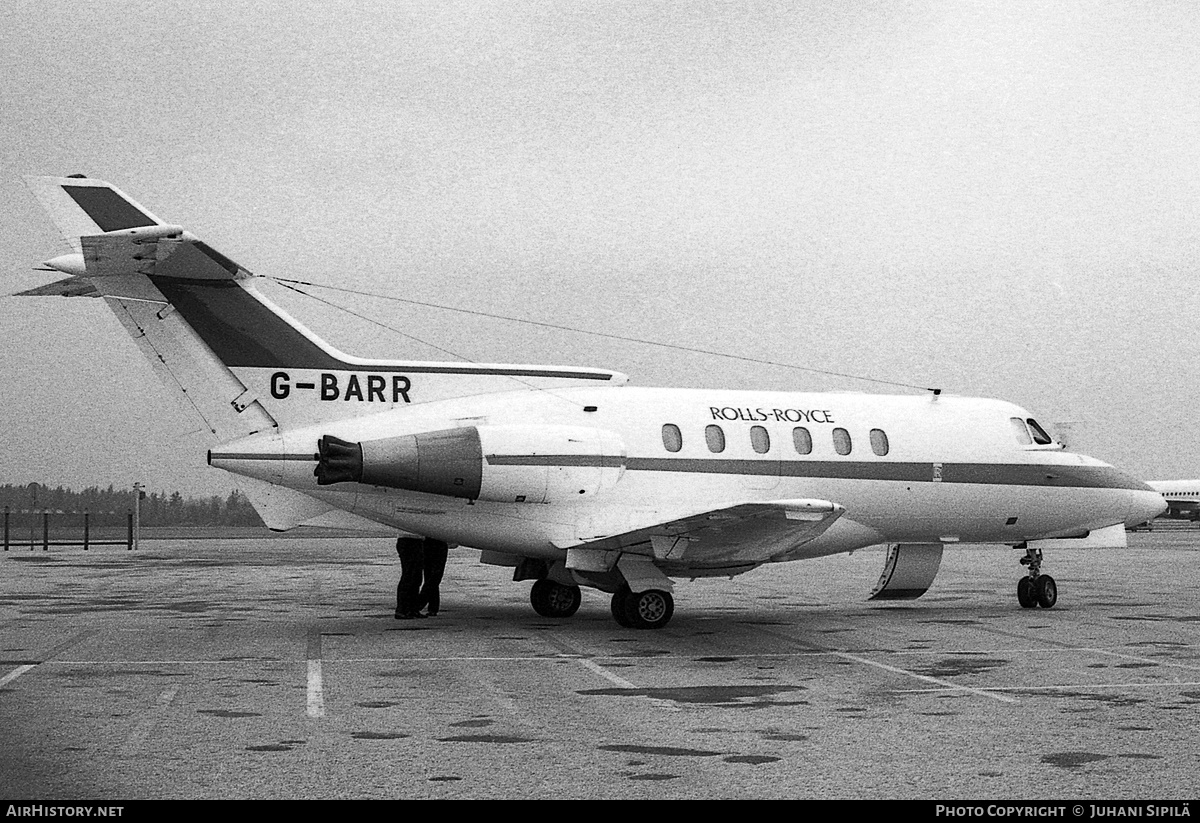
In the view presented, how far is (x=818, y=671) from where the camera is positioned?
1307cm

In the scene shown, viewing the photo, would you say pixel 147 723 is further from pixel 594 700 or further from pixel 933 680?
pixel 933 680

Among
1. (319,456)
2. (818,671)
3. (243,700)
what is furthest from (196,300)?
(818,671)

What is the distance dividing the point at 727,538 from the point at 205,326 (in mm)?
7009

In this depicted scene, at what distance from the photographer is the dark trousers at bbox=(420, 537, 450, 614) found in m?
17.8

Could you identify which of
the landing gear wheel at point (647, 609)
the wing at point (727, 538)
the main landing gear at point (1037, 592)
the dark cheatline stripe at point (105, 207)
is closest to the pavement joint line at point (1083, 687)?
the wing at point (727, 538)

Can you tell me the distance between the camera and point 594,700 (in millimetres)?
10992

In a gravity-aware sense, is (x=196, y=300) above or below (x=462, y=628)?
above

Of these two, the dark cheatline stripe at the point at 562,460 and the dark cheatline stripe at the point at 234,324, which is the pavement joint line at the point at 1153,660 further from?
the dark cheatline stripe at the point at 234,324

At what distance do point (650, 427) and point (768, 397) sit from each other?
2278mm

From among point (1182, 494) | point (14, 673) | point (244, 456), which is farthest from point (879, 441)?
point (1182, 494)

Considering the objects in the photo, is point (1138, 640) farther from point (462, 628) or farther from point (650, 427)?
point (462, 628)

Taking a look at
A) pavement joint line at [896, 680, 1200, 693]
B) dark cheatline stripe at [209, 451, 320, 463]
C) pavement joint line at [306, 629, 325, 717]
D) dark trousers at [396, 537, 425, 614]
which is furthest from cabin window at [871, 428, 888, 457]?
pavement joint line at [306, 629, 325, 717]

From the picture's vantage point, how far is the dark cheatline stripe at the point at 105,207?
15438mm
